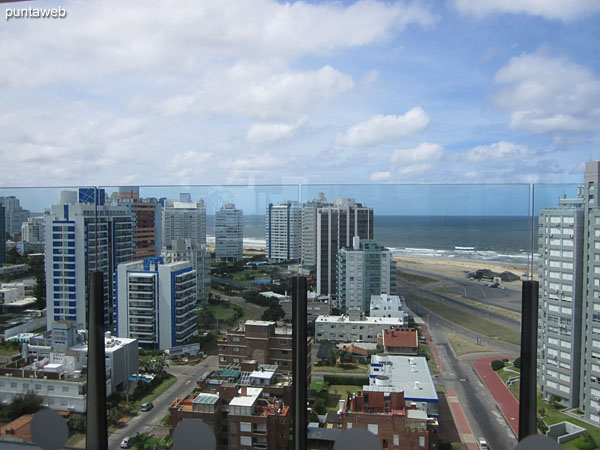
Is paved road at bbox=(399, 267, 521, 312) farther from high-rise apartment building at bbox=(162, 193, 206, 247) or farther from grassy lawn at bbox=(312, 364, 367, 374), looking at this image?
high-rise apartment building at bbox=(162, 193, 206, 247)

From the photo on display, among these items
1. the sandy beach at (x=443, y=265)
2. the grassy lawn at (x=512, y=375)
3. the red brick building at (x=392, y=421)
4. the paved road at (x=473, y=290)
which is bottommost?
the red brick building at (x=392, y=421)

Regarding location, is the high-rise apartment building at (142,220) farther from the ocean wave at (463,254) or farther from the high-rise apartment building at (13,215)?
the ocean wave at (463,254)

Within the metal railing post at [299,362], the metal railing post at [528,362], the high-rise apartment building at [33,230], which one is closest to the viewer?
the metal railing post at [528,362]

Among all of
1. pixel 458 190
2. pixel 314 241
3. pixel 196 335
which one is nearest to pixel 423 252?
pixel 458 190

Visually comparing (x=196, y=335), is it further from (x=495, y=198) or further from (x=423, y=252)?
(x=495, y=198)

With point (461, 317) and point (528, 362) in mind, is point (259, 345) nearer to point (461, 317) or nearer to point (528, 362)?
point (461, 317)

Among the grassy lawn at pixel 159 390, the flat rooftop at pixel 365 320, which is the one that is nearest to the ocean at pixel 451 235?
the flat rooftop at pixel 365 320
